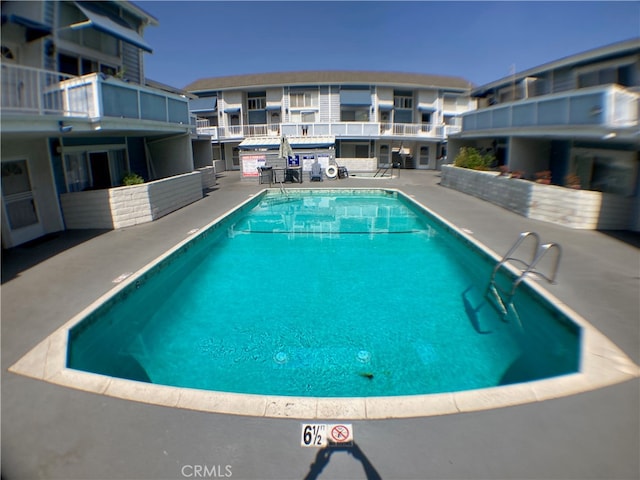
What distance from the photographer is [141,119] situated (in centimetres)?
1281

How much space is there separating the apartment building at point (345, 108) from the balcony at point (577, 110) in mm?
16861

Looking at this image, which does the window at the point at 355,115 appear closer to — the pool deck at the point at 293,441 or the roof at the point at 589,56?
the roof at the point at 589,56

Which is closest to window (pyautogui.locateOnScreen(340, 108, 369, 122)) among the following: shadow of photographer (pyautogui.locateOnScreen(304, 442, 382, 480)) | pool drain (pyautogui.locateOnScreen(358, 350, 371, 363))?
pool drain (pyautogui.locateOnScreen(358, 350, 371, 363))

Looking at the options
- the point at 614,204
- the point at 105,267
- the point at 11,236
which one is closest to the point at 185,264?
the point at 105,267

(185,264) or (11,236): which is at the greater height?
(11,236)

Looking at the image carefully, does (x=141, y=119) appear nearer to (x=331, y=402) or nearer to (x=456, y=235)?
(x=456, y=235)

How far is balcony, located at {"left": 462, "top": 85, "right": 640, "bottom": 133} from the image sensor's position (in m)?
10.2

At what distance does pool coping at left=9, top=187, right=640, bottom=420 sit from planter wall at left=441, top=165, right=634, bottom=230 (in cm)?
767

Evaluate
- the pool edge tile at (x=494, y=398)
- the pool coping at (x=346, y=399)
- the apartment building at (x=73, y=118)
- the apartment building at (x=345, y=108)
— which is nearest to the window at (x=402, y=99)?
the apartment building at (x=345, y=108)

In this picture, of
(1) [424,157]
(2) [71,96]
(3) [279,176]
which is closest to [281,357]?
(2) [71,96]

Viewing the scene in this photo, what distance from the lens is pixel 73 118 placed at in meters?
9.85

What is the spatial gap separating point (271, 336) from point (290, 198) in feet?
48.9

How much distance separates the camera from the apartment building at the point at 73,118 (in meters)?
9.76

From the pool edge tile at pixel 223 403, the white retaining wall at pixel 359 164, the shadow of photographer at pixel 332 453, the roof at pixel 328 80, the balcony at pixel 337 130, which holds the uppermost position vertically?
the roof at pixel 328 80
